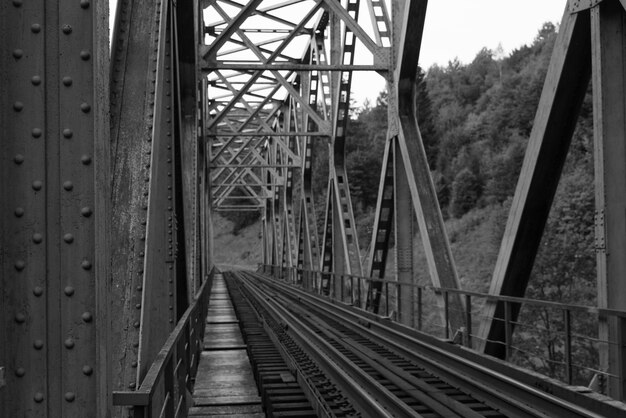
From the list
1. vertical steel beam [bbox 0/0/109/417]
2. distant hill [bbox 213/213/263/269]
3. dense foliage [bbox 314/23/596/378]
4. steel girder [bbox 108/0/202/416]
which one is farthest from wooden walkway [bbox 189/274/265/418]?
distant hill [bbox 213/213/263/269]

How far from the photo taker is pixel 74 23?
2.47 m

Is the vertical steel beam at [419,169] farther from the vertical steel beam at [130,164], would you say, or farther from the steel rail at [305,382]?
the vertical steel beam at [130,164]

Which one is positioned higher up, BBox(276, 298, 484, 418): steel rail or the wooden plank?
the wooden plank

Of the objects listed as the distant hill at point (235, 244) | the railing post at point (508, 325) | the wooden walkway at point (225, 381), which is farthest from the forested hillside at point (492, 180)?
the wooden walkway at point (225, 381)

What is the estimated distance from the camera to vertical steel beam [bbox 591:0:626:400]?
6133mm

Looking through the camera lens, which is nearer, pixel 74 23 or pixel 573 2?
pixel 74 23

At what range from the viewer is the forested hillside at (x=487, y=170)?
74.4 ft

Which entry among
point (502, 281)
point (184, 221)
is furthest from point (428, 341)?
point (184, 221)

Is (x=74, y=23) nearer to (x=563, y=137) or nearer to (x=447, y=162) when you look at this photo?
(x=563, y=137)

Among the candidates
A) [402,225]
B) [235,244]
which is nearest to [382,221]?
[402,225]

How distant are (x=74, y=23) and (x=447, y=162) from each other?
155ft

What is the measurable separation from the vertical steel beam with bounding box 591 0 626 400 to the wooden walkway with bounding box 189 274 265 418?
3130mm

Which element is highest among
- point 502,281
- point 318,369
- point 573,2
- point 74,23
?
point 573,2

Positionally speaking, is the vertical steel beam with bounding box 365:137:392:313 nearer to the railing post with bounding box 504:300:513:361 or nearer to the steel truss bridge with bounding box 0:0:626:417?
the steel truss bridge with bounding box 0:0:626:417
